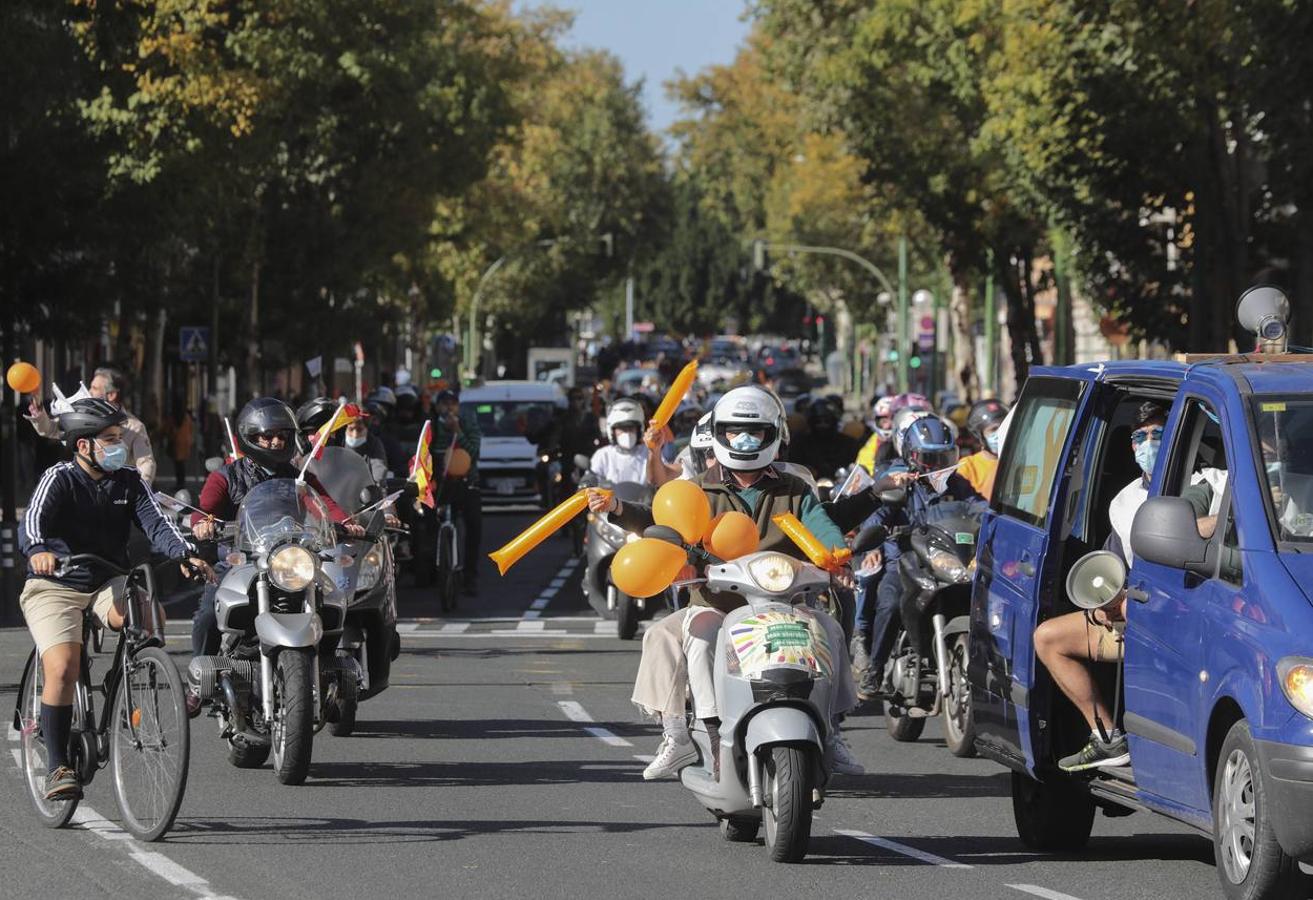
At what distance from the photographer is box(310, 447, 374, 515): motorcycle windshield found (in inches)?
517

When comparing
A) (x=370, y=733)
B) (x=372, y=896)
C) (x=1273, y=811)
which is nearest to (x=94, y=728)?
(x=372, y=896)

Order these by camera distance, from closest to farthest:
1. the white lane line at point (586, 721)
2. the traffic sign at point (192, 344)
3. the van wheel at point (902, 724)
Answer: the white lane line at point (586, 721), the van wheel at point (902, 724), the traffic sign at point (192, 344)

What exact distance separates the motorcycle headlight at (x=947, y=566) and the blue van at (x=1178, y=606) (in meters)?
2.53

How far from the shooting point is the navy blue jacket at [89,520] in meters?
10.5

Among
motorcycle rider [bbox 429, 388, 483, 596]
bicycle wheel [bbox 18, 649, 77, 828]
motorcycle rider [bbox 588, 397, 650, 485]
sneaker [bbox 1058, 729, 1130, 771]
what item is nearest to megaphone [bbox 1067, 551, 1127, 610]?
sneaker [bbox 1058, 729, 1130, 771]

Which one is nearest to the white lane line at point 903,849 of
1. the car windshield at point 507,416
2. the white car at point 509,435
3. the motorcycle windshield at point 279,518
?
the motorcycle windshield at point 279,518

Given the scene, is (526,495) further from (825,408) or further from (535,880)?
(535,880)

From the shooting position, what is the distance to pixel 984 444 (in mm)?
16250

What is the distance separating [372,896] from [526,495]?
30502mm

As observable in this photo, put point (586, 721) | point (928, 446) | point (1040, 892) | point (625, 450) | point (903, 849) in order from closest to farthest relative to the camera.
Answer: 1. point (1040, 892)
2. point (903, 849)
3. point (928, 446)
4. point (586, 721)
5. point (625, 450)

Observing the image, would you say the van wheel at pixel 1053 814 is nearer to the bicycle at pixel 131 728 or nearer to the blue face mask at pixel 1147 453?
the blue face mask at pixel 1147 453

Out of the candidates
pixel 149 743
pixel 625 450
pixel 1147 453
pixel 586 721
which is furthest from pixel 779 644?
pixel 625 450

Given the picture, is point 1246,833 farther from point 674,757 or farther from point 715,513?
point 715,513

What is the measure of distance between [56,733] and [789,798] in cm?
288
